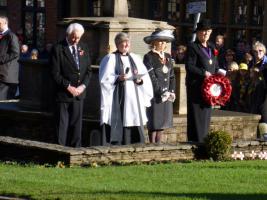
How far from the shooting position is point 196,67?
16031 millimetres

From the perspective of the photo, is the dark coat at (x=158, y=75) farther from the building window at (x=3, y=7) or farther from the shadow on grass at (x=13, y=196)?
the building window at (x=3, y=7)

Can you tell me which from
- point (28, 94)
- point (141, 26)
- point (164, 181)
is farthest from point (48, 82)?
point (164, 181)

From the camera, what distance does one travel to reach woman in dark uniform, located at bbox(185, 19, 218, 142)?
52.5 feet

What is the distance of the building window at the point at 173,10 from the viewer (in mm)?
29828

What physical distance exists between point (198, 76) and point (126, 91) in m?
1.09

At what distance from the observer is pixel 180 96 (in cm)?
1788

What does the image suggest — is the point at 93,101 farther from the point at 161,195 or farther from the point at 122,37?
the point at 161,195

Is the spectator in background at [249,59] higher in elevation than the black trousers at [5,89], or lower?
higher

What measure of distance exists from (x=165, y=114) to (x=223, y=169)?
269cm

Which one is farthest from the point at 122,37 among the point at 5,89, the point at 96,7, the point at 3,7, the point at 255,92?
the point at 3,7

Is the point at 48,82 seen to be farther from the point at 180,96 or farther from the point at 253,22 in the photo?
the point at 253,22

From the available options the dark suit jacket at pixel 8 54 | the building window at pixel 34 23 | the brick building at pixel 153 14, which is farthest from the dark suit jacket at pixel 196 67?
the building window at pixel 34 23

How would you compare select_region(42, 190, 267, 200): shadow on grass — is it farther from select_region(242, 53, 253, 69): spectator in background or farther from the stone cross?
select_region(242, 53, 253, 69): spectator in background

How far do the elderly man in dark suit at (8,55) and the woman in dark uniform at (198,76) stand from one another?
3.34 metres
